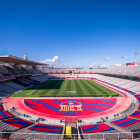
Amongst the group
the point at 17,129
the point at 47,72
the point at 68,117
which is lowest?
the point at 68,117

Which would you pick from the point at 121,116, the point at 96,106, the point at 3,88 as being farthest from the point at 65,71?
the point at 121,116

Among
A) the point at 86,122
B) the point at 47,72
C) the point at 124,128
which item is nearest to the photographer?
the point at 124,128

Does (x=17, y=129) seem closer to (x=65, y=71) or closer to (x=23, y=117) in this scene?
(x=23, y=117)

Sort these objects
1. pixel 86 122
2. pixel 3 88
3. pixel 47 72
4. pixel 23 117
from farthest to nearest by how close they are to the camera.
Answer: pixel 47 72 < pixel 3 88 < pixel 23 117 < pixel 86 122

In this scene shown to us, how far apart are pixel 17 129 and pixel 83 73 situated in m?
70.7

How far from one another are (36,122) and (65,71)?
2676 inches

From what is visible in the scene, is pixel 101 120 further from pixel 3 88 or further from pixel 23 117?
pixel 3 88

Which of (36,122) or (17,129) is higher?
(17,129)

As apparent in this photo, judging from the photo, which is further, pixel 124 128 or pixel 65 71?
pixel 65 71

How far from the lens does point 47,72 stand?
79.1 metres

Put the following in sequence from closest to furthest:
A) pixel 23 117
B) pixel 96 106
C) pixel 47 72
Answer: pixel 23 117
pixel 96 106
pixel 47 72

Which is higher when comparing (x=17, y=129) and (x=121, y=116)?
(x=17, y=129)

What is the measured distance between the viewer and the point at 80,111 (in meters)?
18.5

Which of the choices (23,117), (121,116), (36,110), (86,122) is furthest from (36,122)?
(121,116)
